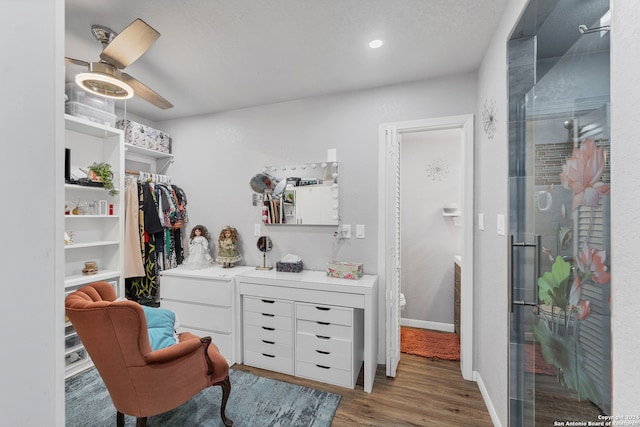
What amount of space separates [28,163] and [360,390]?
2.33 m

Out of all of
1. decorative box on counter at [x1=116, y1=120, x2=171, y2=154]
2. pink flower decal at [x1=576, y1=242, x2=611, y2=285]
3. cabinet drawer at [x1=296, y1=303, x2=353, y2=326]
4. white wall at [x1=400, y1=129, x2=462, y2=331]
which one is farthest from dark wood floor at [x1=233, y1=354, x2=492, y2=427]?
decorative box on counter at [x1=116, y1=120, x2=171, y2=154]

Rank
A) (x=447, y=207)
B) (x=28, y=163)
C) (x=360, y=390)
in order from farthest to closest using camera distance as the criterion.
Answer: (x=447, y=207) → (x=360, y=390) → (x=28, y=163)

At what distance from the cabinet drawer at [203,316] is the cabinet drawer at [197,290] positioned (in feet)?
0.17

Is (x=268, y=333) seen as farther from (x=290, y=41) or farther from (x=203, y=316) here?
(x=290, y=41)

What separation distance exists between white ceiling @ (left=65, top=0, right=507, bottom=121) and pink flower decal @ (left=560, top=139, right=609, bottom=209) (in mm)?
1072

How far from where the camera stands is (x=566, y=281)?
1.17 meters

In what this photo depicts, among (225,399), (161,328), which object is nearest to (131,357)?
(161,328)

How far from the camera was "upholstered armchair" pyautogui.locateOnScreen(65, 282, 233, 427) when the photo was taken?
1.34 m

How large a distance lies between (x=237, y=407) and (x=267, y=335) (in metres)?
0.57

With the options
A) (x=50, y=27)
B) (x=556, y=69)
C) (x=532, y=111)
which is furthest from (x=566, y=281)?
(x=50, y=27)

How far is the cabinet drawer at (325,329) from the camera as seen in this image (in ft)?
7.00

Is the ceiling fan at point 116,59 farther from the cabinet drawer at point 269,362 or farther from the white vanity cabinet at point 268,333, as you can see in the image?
the cabinet drawer at point 269,362

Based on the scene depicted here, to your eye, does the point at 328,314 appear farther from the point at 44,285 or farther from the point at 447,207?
the point at 447,207

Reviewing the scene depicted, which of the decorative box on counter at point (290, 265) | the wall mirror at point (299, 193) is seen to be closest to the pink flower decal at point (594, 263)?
the wall mirror at point (299, 193)
